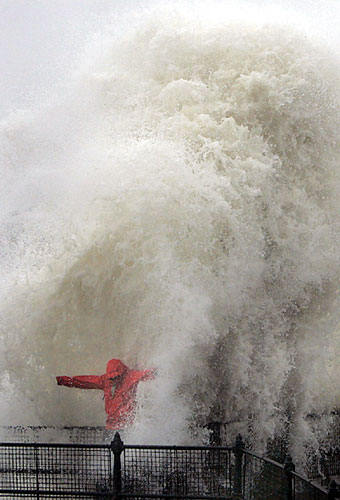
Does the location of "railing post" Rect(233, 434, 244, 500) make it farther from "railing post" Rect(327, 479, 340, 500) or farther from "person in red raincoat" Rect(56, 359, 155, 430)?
"person in red raincoat" Rect(56, 359, 155, 430)

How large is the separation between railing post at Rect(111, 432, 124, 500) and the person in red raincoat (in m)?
2.11

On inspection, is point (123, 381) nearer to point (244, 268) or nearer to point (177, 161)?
point (244, 268)

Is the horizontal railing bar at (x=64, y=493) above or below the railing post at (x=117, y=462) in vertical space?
below

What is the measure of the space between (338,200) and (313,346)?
266 cm

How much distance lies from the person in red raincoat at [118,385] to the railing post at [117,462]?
6.92ft

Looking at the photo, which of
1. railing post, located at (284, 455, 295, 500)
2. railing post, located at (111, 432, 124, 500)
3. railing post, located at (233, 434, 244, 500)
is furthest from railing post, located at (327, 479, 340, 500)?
railing post, located at (111, 432, 124, 500)

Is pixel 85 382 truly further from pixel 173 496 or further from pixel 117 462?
pixel 173 496

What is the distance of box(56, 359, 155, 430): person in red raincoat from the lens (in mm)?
8648

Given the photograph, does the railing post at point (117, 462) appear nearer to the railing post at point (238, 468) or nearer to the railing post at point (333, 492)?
the railing post at point (238, 468)

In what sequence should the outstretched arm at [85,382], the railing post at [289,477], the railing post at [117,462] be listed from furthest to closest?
the outstretched arm at [85,382], the railing post at [117,462], the railing post at [289,477]

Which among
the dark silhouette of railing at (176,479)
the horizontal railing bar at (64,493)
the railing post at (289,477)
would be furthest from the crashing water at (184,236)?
the railing post at (289,477)

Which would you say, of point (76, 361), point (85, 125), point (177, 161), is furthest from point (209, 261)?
point (85, 125)

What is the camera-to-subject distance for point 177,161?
9750 mm

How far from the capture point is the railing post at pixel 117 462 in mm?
6320
